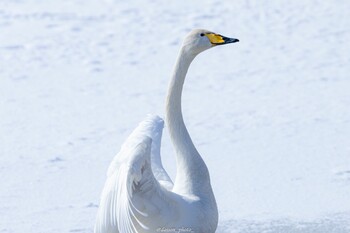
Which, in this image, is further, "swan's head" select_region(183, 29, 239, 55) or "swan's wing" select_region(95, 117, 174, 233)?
"swan's head" select_region(183, 29, 239, 55)

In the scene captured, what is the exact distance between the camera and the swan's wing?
4.30m

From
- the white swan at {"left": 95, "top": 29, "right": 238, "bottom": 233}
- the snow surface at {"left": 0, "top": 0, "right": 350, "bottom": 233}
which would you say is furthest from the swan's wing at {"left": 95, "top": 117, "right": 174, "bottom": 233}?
the snow surface at {"left": 0, "top": 0, "right": 350, "bottom": 233}

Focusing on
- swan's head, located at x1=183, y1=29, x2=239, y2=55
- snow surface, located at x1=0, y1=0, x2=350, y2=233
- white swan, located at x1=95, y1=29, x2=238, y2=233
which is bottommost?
snow surface, located at x1=0, y1=0, x2=350, y2=233

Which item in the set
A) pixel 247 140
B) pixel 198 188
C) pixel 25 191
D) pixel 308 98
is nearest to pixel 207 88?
pixel 308 98

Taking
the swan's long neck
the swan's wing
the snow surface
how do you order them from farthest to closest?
the snow surface, the swan's long neck, the swan's wing

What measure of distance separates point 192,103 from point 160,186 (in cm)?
321

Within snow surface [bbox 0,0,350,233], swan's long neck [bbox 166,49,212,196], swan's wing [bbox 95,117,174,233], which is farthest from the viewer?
snow surface [bbox 0,0,350,233]

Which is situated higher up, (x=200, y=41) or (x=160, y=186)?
(x=200, y=41)

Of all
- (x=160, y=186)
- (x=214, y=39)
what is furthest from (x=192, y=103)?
(x=160, y=186)

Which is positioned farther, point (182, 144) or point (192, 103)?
point (192, 103)

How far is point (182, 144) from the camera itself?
4965 millimetres

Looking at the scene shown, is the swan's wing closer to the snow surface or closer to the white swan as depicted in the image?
the white swan

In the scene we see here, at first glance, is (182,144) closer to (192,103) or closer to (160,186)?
(160,186)

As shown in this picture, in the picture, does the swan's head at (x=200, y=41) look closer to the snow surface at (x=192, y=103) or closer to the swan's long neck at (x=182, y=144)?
the swan's long neck at (x=182, y=144)
